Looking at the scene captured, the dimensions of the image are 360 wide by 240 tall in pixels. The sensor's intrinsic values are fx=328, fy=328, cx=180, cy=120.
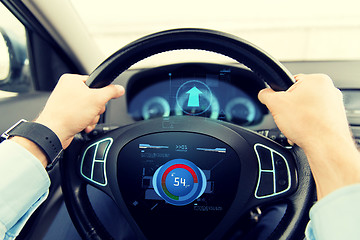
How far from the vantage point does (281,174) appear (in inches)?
31.3

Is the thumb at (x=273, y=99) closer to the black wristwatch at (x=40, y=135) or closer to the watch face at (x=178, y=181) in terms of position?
the watch face at (x=178, y=181)

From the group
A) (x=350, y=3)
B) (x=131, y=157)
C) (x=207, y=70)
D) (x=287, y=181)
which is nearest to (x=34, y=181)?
(x=131, y=157)

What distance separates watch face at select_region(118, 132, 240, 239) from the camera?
0.83m

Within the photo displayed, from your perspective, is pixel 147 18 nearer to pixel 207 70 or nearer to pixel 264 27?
pixel 264 27

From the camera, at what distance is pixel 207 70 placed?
4.37 feet

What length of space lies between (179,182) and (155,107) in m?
0.66

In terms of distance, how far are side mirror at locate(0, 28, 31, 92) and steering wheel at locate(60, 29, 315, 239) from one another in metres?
0.74

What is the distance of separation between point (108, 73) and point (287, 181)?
0.50 metres

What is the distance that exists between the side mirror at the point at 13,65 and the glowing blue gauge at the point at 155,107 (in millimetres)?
525

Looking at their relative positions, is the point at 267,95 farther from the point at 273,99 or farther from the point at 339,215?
the point at 339,215

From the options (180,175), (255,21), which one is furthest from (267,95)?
(255,21)

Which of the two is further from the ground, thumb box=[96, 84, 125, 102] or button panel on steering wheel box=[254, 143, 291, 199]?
thumb box=[96, 84, 125, 102]

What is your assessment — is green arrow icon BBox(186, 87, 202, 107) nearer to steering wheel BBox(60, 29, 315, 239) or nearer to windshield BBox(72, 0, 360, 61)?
steering wheel BBox(60, 29, 315, 239)

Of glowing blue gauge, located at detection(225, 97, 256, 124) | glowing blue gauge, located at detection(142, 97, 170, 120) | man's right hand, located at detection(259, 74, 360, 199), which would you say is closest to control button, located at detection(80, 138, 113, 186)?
man's right hand, located at detection(259, 74, 360, 199)
